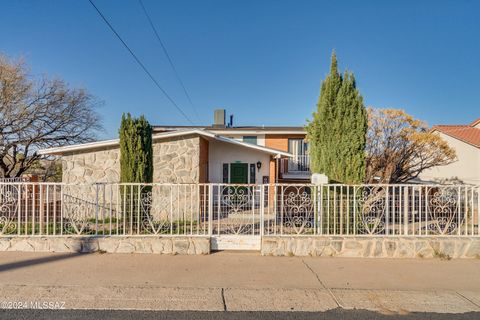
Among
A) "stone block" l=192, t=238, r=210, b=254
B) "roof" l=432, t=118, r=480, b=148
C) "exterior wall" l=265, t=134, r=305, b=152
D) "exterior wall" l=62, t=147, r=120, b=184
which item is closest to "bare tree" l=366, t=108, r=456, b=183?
"exterior wall" l=265, t=134, r=305, b=152

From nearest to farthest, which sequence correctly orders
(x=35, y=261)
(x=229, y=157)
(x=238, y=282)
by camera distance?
1. (x=238, y=282)
2. (x=35, y=261)
3. (x=229, y=157)

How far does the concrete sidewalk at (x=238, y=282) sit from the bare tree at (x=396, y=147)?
849 cm

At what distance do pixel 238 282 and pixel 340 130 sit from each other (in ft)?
14.3

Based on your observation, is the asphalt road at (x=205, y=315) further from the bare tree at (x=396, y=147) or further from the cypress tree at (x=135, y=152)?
the bare tree at (x=396, y=147)

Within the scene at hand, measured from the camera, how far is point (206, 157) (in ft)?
45.8

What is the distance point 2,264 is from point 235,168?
975 cm

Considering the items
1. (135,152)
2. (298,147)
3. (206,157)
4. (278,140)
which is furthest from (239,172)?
(135,152)

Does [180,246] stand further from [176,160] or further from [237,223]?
[176,160]

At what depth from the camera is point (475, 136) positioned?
70.2ft

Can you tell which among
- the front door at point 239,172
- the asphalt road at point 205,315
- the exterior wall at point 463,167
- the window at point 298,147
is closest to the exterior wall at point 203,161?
the front door at point 239,172

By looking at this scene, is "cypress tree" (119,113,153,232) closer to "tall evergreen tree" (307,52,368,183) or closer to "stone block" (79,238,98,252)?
"stone block" (79,238,98,252)

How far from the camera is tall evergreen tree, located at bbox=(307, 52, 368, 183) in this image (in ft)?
24.4

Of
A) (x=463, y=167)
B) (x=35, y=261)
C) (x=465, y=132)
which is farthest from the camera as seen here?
(x=465, y=132)

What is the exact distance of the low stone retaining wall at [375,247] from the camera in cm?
643
